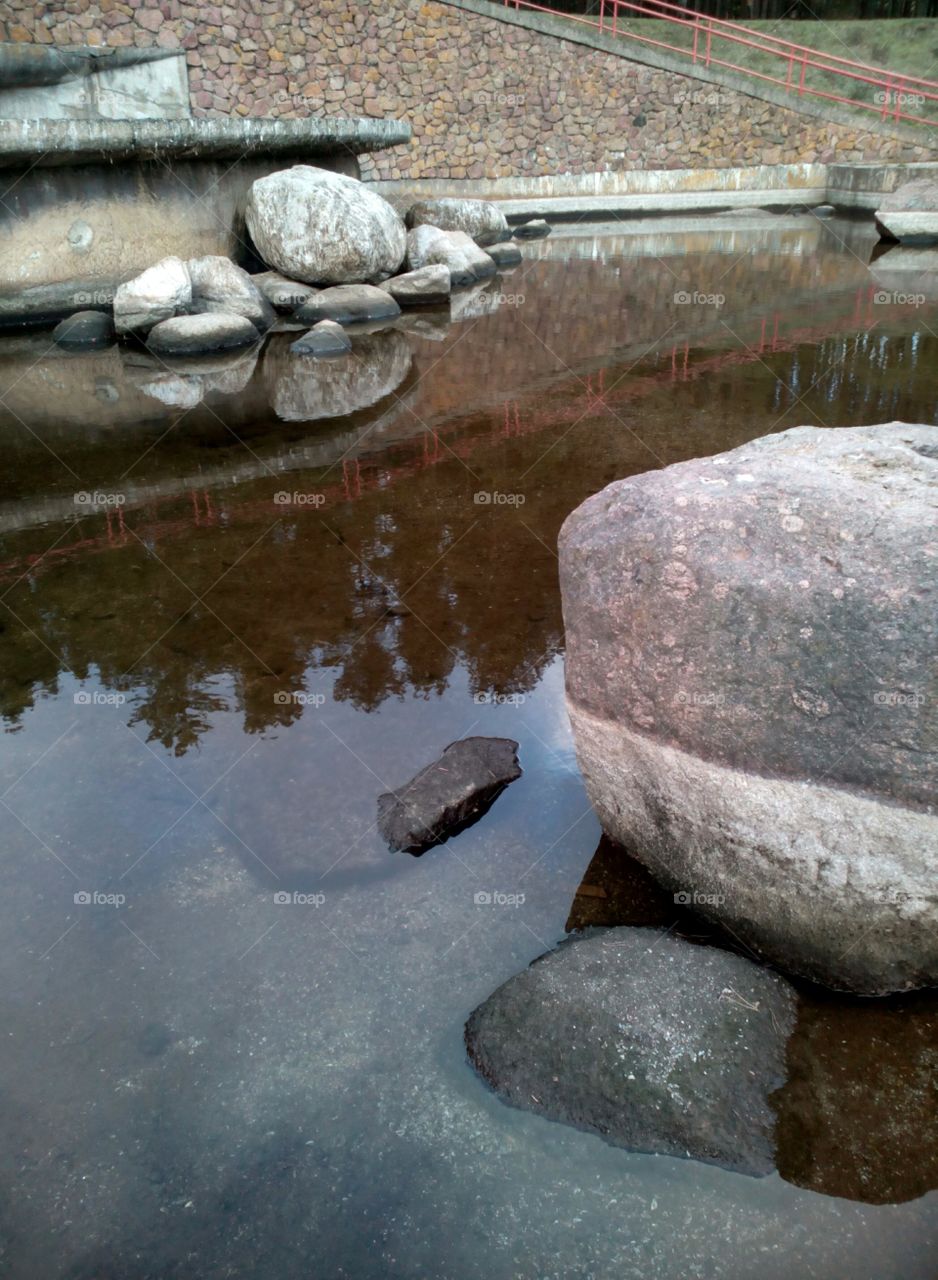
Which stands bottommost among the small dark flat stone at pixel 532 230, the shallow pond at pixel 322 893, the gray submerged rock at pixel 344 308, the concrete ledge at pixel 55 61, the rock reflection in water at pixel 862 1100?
the small dark flat stone at pixel 532 230

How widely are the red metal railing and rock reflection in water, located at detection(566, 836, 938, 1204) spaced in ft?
61.1

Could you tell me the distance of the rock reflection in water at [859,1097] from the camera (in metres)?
2.06

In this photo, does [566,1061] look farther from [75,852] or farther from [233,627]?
[233,627]

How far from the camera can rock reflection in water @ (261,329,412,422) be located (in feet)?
23.0

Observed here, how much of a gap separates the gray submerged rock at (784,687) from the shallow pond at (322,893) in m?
Result: 0.25

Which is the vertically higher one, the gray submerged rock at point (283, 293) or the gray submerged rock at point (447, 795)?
the gray submerged rock at point (447, 795)

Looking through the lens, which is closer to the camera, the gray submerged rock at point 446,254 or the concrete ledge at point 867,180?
the gray submerged rock at point 446,254

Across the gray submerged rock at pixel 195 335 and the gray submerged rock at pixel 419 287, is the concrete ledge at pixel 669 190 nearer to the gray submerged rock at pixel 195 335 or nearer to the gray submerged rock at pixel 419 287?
the gray submerged rock at pixel 419 287

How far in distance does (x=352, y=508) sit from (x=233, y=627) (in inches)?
51.3

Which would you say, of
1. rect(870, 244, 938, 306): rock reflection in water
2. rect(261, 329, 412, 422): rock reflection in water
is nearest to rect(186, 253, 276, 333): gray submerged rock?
rect(261, 329, 412, 422): rock reflection in water

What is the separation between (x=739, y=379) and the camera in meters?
7.45

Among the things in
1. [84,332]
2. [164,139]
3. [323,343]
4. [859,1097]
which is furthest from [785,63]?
[859,1097]

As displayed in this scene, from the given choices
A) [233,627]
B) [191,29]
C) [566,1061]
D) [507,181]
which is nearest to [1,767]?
[233,627]

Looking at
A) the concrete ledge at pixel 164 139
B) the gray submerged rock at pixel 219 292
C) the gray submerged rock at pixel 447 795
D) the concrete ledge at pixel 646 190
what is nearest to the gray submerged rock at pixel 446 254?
the concrete ledge at pixel 164 139
